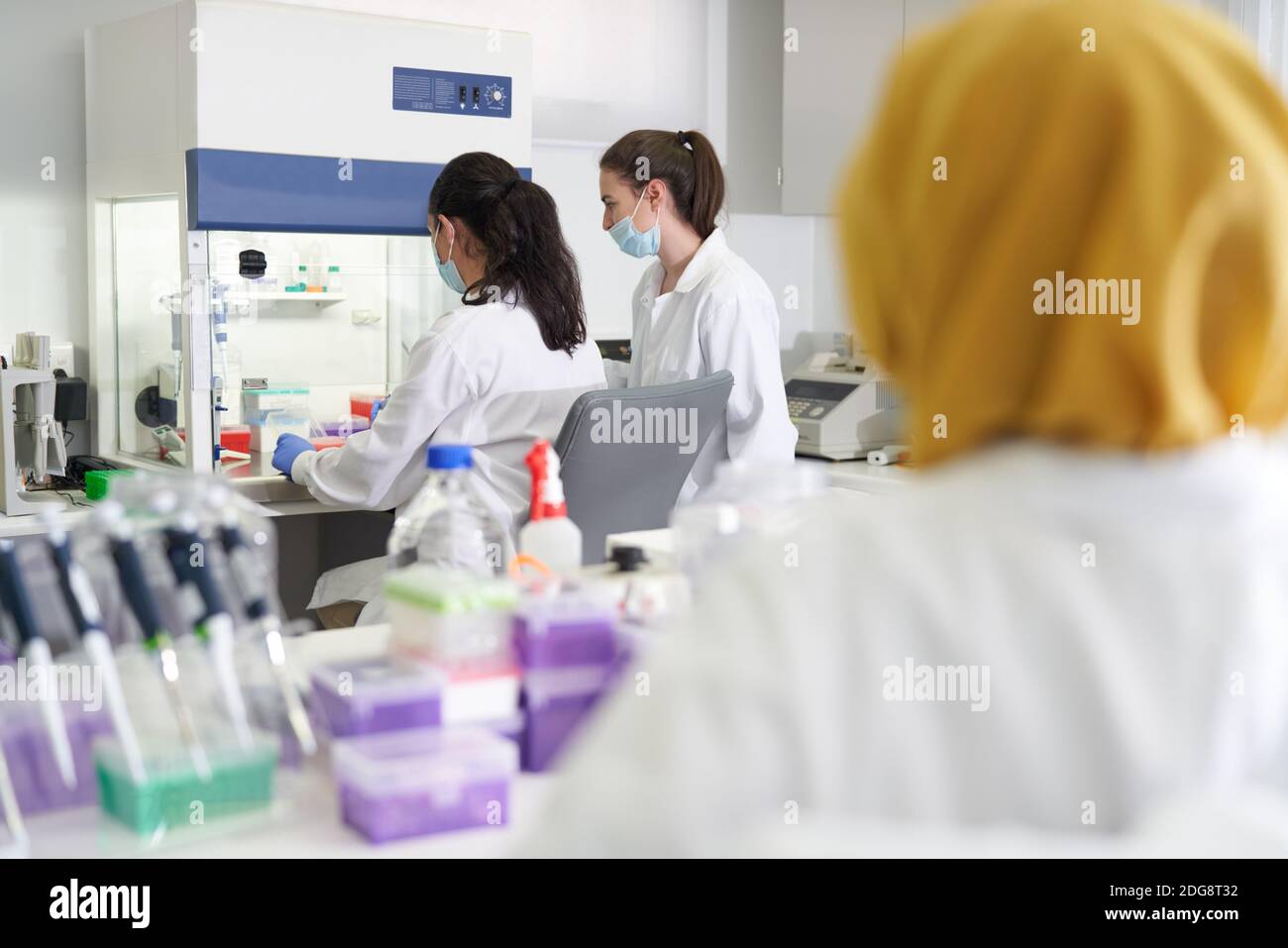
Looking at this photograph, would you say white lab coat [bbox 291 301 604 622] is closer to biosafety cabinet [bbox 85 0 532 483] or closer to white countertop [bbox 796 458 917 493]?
biosafety cabinet [bbox 85 0 532 483]

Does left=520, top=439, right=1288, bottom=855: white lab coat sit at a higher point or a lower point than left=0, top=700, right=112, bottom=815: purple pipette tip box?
higher

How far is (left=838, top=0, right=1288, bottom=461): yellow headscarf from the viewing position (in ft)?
2.15

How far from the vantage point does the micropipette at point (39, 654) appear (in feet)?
3.40

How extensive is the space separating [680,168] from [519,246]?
62 cm

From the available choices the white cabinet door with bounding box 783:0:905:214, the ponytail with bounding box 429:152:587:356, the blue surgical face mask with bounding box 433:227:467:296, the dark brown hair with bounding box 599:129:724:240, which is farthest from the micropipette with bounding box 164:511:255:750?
the white cabinet door with bounding box 783:0:905:214

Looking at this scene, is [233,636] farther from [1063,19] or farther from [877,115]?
[1063,19]

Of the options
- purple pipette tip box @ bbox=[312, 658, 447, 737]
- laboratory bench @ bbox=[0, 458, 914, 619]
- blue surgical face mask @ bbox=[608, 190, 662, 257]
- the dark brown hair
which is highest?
the dark brown hair

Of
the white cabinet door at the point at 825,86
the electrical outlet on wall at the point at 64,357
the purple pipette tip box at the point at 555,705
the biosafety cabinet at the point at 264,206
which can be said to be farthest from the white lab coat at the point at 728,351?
the purple pipette tip box at the point at 555,705

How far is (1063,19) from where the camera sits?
693 millimetres

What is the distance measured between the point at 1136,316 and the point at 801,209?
3.37 m

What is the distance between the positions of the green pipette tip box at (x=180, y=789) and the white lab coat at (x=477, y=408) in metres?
1.36

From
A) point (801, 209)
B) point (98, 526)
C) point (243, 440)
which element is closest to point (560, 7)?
point (801, 209)

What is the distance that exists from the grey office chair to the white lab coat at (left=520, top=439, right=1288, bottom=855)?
5.07 ft
